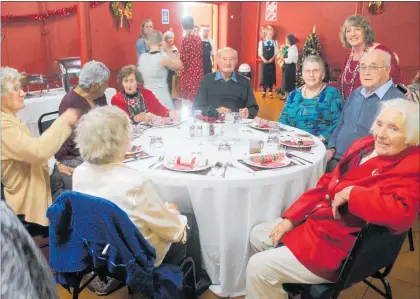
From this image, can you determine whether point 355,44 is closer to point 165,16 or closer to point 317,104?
point 317,104

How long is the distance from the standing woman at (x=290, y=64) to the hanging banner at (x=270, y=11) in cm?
131

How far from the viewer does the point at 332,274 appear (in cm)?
146

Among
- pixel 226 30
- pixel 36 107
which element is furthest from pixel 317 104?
pixel 226 30

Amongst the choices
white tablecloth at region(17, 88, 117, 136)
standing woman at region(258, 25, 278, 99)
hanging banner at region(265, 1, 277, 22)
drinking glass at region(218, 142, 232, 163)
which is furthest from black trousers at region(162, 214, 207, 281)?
hanging banner at region(265, 1, 277, 22)

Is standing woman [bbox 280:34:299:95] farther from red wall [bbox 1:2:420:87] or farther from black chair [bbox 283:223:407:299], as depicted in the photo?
black chair [bbox 283:223:407:299]

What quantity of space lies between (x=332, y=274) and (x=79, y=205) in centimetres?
97

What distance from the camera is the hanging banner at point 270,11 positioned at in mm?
9305

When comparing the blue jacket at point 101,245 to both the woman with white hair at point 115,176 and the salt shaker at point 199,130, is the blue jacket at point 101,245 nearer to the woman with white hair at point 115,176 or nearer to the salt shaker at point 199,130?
the woman with white hair at point 115,176

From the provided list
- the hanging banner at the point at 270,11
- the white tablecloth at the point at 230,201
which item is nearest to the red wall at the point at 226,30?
the hanging banner at the point at 270,11

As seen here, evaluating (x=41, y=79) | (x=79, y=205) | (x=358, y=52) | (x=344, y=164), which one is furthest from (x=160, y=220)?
(x=41, y=79)

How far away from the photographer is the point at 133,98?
3.00m

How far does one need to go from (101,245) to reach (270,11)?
903cm

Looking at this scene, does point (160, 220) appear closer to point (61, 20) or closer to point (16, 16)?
point (16, 16)

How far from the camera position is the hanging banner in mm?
9305
